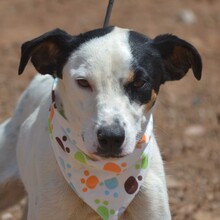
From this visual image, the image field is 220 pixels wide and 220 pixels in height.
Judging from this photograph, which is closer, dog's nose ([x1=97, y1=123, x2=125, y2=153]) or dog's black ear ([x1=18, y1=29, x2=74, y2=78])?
dog's nose ([x1=97, y1=123, x2=125, y2=153])

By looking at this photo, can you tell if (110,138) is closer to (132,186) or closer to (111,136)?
(111,136)

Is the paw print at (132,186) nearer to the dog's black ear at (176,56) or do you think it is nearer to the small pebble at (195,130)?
the dog's black ear at (176,56)

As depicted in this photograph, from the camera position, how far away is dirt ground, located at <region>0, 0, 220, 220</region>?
256 inches

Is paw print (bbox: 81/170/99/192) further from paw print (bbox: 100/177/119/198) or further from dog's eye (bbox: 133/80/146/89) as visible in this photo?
dog's eye (bbox: 133/80/146/89)

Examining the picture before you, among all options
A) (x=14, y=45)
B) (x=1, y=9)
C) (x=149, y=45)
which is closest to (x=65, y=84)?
(x=149, y=45)

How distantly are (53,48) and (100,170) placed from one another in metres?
0.71

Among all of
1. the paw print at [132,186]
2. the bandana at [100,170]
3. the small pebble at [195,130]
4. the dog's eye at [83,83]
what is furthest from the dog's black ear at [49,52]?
the small pebble at [195,130]

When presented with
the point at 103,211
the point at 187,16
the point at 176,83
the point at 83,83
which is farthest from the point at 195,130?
the point at 83,83

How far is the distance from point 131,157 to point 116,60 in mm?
616

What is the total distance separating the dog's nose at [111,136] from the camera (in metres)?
4.09

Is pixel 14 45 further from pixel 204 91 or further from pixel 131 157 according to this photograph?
pixel 131 157

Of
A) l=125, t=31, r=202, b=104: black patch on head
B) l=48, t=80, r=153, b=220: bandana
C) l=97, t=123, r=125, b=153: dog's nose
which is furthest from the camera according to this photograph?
l=48, t=80, r=153, b=220: bandana

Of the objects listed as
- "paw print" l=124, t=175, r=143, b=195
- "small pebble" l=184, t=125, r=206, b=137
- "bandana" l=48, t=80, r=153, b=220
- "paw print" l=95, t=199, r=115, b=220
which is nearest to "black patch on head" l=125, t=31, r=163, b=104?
"bandana" l=48, t=80, r=153, b=220

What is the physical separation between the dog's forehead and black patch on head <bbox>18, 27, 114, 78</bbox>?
0.05 metres
